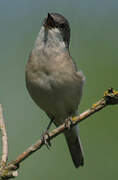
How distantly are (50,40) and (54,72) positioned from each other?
15.5 inches

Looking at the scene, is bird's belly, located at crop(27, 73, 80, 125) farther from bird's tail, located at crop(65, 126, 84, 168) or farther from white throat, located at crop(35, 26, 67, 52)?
bird's tail, located at crop(65, 126, 84, 168)

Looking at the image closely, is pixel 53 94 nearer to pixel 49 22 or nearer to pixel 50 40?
pixel 50 40

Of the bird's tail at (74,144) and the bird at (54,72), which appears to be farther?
the bird's tail at (74,144)

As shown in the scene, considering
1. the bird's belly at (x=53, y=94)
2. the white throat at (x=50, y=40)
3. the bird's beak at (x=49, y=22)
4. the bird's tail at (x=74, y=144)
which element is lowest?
the bird's tail at (x=74, y=144)

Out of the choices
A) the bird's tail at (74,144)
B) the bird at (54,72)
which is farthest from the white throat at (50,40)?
the bird's tail at (74,144)

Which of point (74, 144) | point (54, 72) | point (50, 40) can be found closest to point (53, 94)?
point (54, 72)

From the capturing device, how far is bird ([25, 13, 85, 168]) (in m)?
3.54

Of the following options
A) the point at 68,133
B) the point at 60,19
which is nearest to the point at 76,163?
the point at 68,133

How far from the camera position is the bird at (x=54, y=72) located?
354cm

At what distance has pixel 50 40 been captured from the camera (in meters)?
3.66

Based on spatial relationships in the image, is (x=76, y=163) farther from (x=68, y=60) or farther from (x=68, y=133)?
(x=68, y=60)

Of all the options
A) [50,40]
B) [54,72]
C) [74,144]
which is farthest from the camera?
[74,144]

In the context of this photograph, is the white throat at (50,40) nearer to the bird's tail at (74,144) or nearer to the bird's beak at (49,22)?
the bird's beak at (49,22)

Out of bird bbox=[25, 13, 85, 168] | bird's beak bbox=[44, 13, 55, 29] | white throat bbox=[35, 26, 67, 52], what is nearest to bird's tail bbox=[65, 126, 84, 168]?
bird bbox=[25, 13, 85, 168]
